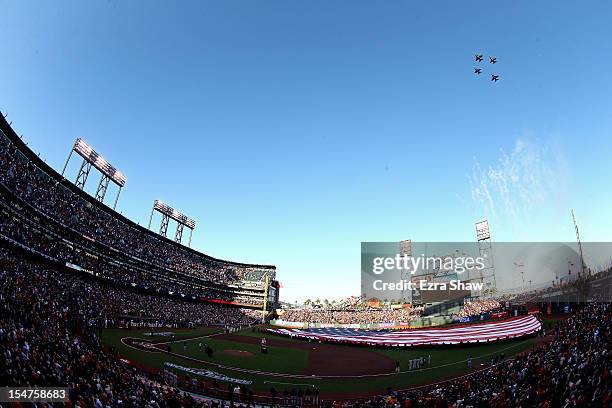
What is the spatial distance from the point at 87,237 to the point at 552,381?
67.6 m

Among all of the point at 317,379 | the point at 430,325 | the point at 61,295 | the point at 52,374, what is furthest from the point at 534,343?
the point at 61,295

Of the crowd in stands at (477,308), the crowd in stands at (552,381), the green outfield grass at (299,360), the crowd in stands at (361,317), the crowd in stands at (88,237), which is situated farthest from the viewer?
the crowd in stands at (361,317)

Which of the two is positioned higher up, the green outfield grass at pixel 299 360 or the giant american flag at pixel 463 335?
the giant american flag at pixel 463 335

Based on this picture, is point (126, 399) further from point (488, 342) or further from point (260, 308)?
point (260, 308)

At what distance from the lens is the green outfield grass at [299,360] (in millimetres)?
30062

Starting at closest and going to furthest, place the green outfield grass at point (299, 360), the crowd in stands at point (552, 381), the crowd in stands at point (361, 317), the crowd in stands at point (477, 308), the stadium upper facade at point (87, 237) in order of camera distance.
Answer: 1. the crowd in stands at point (552, 381)
2. the green outfield grass at point (299, 360)
3. the stadium upper facade at point (87, 237)
4. the crowd in stands at point (477, 308)
5. the crowd in stands at point (361, 317)

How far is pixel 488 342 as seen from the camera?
41.5 meters

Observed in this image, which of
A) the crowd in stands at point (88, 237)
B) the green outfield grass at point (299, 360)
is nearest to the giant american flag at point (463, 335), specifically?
the green outfield grass at point (299, 360)

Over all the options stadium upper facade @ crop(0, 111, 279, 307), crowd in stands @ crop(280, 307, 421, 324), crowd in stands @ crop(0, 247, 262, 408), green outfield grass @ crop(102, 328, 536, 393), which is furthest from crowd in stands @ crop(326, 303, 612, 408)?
crowd in stands @ crop(280, 307, 421, 324)

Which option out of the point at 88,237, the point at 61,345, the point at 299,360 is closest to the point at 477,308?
the point at 299,360

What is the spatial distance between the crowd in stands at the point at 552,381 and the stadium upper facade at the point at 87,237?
4587cm

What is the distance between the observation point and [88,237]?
6444 centimetres

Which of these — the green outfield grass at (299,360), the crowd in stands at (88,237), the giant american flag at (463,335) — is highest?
the crowd in stands at (88,237)

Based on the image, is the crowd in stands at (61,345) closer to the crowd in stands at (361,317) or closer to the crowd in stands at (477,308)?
the crowd in stands at (361,317)
